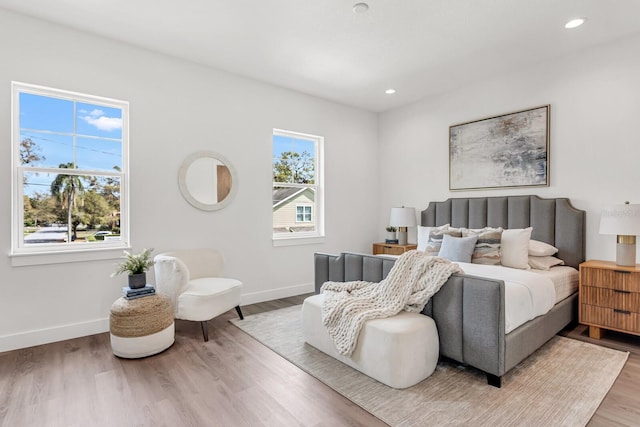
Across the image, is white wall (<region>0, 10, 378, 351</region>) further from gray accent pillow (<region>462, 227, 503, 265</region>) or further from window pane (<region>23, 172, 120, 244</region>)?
gray accent pillow (<region>462, 227, 503, 265</region>)

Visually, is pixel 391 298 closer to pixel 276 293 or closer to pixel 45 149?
pixel 276 293

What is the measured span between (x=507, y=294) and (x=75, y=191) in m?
3.85

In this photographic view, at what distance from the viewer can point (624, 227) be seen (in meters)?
2.87

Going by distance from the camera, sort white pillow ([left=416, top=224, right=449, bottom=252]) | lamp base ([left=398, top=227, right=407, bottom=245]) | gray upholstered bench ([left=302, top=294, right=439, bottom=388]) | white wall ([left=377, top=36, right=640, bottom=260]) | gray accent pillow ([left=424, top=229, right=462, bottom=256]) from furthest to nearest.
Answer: lamp base ([left=398, top=227, right=407, bottom=245])
white pillow ([left=416, top=224, right=449, bottom=252])
gray accent pillow ([left=424, top=229, right=462, bottom=256])
white wall ([left=377, top=36, right=640, bottom=260])
gray upholstered bench ([left=302, top=294, right=439, bottom=388])

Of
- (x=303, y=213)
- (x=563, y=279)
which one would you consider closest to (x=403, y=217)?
(x=303, y=213)

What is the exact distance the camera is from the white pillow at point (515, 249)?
328 centimetres

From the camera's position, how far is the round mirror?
3.70 metres

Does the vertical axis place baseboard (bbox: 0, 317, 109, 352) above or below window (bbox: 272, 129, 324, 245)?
below

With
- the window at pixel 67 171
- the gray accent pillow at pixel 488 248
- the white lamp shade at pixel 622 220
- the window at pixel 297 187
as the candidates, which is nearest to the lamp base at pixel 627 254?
the white lamp shade at pixel 622 220

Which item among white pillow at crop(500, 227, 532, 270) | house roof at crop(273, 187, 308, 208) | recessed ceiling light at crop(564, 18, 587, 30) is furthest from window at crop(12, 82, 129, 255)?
recessed ceiling light at crop(564, 18, 587, 30)

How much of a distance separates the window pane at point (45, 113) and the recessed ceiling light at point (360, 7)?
2779 mm

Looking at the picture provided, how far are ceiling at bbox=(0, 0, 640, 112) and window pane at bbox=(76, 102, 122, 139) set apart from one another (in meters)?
0.71

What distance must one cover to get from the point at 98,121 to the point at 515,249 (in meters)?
4.36

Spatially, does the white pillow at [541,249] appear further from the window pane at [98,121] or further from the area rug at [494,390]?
the window pane at [98,121]
